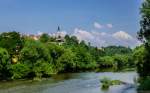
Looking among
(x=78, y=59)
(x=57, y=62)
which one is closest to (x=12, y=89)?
(x=57, y=62)

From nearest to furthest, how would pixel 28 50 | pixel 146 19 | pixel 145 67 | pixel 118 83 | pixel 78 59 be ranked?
pixel 146 19 < pixel 145 67 < pixel 118 83 < pixel 28 50 < pixel 78 59

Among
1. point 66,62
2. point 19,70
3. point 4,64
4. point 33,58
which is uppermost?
point 33,58

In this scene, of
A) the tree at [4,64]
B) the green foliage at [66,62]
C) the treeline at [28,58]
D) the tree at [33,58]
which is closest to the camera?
the tree at [4,64]

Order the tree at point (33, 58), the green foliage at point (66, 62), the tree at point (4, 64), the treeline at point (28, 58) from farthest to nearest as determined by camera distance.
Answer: the green foliage at point (66, 62)
the tree at point (33, 58)
the treeline at point (28, 58)
the tree at point (4, 64)

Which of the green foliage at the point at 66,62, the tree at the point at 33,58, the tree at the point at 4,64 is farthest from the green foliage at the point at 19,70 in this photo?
the green foliage at the point at 66,62

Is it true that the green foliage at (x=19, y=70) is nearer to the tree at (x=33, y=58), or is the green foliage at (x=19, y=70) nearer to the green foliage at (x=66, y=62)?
the tree at (x=33, y=58)

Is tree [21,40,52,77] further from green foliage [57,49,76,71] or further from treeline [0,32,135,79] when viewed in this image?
green foliage [57,49,76,71]

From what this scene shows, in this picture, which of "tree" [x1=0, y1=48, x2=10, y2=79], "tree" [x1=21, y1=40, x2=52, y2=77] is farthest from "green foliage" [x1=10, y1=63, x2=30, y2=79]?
"tree" [x1=21, y1=40, x2=52, y2=77]

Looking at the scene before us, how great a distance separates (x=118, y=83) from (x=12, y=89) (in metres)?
18.0

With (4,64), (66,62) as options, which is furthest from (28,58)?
(66,62)

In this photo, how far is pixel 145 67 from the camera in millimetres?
66562

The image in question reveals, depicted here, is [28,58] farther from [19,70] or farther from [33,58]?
[19,70]

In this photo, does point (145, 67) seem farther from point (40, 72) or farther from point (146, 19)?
point (40, 72)

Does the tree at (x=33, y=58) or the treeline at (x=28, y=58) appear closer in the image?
the treeline at (x=28, y=58)
